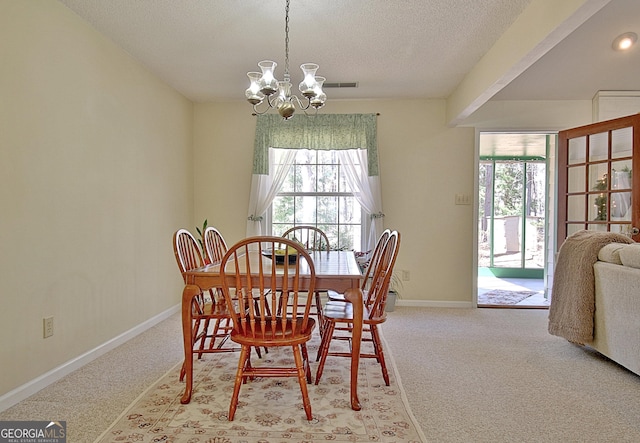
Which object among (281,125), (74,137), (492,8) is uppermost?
(492,8)

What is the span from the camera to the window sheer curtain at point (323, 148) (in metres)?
4.54

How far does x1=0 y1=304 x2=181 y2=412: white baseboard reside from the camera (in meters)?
2.17

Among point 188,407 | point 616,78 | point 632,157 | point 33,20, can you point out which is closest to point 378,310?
point 188,407

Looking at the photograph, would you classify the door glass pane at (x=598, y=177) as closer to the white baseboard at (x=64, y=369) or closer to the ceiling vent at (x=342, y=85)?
the ceiling vent at (x=342, y=85)

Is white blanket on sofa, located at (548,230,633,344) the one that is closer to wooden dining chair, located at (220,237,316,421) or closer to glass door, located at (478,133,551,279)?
wooden dining chair, located at (220,237,316,421)

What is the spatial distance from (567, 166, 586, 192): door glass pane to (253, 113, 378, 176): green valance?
199cm

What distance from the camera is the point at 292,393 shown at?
2293 mm

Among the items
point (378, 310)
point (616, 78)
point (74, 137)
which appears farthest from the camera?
point (616, 78)

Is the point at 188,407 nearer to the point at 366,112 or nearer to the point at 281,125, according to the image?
the point at 281,125

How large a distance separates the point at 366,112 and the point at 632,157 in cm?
254

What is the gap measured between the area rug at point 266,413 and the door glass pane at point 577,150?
3.06m

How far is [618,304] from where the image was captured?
2.62 metres

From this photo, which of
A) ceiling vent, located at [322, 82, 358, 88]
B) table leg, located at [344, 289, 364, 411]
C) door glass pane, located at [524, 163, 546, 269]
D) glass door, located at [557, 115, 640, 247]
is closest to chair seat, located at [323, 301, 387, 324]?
table leg, located at [344, 289, 364, 411]

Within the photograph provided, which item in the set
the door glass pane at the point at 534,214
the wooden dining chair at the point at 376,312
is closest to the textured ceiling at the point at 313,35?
the wooden dining chair at the point at 376,312
